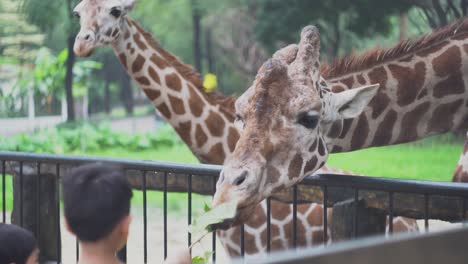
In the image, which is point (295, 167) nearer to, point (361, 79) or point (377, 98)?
point (377, 98)

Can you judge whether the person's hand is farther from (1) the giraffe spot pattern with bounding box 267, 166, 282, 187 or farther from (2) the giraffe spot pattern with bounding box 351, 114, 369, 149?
(2) the giraffe spot pattern with bounding box 351, 114, 369, 149

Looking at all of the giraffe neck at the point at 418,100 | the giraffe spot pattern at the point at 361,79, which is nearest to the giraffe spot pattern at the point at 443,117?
Result: the giraffe neck at the point at 418,100

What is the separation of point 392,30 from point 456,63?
1104 cm

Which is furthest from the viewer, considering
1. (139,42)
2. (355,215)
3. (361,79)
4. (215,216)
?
(139,42)

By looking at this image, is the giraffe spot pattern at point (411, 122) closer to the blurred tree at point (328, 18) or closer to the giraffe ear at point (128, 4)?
the giraffe ear at point (128, 4)

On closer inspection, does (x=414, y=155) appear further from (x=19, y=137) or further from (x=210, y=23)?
(x=210, y=23)

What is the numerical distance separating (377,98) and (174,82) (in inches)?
68.4

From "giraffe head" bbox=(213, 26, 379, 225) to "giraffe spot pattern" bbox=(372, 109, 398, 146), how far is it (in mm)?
531

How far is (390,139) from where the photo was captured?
3461mm

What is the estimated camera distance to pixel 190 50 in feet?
73.7

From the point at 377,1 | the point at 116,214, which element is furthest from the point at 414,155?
the point at 116,214

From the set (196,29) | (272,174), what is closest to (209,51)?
(196,29)

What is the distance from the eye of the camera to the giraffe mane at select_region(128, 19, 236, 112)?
461 centimetres

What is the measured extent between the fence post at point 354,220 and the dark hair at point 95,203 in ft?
3.30
